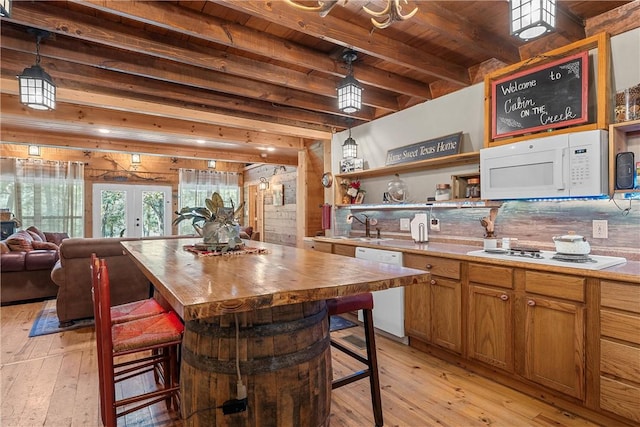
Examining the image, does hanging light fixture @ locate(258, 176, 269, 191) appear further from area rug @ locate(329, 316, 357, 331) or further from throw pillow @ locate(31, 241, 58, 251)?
area rug @ locate(329, 316, 357, 331)

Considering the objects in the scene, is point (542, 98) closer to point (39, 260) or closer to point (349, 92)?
point (349, 92)

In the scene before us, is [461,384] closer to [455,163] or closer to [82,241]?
[455,163]

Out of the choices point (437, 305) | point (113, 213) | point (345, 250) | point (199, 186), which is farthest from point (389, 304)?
point (113, 213)

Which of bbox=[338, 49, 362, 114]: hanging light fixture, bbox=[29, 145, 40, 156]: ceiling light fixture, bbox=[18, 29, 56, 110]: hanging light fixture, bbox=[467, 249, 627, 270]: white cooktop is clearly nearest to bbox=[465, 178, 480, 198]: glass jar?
bbox=[467, 249, 627, 270]: white cooktop

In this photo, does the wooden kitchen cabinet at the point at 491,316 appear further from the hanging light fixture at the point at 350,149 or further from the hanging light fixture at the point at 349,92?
the hanging light fixture at the point at 350,149

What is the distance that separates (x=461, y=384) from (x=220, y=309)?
199cm

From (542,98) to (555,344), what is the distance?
5.32 ft

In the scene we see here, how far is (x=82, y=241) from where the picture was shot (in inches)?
132

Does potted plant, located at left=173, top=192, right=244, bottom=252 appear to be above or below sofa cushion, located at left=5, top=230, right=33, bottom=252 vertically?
above

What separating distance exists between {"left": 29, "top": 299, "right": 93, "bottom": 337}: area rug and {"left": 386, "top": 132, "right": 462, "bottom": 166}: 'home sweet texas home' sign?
11.6ft

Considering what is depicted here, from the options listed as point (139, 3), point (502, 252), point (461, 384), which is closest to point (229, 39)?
point (139, 3)

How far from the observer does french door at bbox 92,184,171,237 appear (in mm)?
7516

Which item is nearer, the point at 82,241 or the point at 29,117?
the point at 82,241

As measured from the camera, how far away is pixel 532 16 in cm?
168
